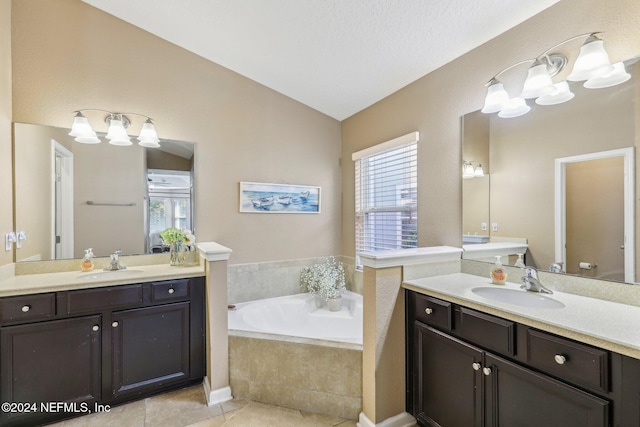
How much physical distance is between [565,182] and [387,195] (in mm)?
1529

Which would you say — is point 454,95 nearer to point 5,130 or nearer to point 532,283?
point 532,283

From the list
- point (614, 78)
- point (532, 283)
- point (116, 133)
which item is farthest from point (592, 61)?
point (116, 133)

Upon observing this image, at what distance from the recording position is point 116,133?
8.00 feet

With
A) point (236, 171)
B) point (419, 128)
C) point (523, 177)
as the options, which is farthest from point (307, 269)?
point (523, 177)

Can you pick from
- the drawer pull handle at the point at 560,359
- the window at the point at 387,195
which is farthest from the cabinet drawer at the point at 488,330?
the window at the point at 387,195

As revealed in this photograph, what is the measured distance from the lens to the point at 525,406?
4.11 feet

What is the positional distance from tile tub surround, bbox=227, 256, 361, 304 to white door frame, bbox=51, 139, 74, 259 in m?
1.34

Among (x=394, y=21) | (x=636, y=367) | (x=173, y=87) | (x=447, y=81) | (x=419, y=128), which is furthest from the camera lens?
(x=173, y=87)

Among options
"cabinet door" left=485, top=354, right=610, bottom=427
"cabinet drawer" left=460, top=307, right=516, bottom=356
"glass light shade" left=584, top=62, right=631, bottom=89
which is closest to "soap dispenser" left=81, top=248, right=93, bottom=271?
"cabinet drawer" left=460, top=307, right=516, bottom=356

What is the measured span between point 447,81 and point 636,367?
2.08m

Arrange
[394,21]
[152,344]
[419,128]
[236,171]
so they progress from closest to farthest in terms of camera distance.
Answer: [394,21] < [152,344] < [419,128] < [236,171]

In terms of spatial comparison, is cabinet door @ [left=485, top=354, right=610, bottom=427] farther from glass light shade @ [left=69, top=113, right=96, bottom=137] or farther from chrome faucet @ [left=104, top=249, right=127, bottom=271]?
glass light shade @ [left=69, top=113, right=96, bottom=137]

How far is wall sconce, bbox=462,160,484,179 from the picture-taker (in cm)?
212

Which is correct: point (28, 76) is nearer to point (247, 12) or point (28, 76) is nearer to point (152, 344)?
point (247, 12)
